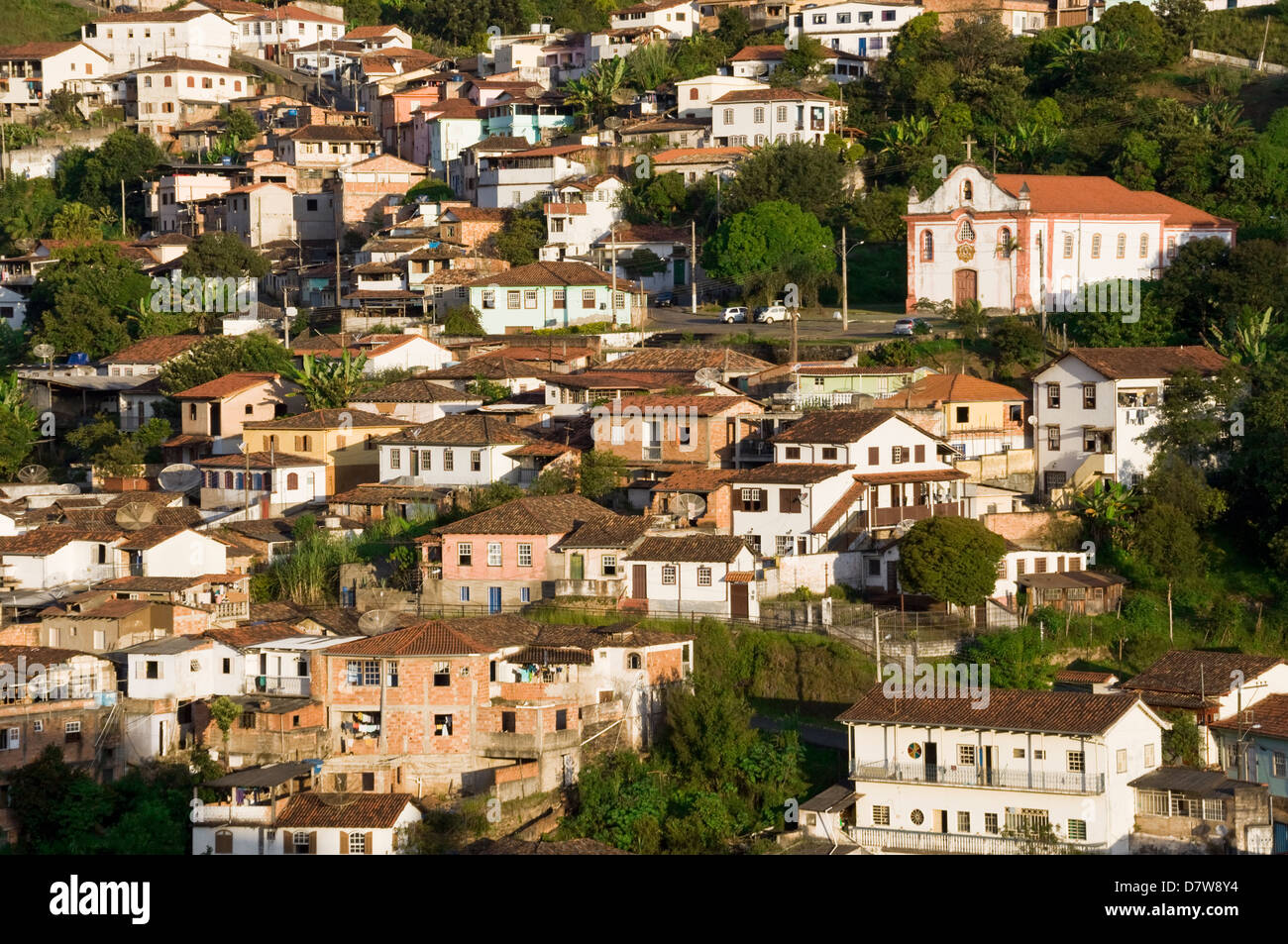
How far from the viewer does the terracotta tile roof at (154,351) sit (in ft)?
194

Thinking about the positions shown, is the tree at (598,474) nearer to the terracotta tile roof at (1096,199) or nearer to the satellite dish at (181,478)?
the satellite dish at (181,478)

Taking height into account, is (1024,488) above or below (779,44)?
below

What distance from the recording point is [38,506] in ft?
159

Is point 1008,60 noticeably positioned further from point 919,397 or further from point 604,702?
point 604,702

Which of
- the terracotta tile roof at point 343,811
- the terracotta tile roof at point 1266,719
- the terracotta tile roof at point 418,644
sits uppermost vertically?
the terracotta tile roof at point 418,644

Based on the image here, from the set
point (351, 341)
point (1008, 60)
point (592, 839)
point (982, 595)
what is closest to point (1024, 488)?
point (982, 595)

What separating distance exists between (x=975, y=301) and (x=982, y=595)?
59.8ft

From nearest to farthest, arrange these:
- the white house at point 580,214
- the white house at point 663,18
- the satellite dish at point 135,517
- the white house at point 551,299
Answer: the satellite dish at point 135,517, the white house at point 551,299, the white house at point 580,214, the white house at point 663,18

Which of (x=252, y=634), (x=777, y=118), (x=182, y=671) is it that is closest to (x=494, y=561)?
(x=252, y=634)

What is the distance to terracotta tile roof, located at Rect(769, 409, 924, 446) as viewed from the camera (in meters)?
41.2

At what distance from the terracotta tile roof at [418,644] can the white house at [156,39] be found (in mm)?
61699

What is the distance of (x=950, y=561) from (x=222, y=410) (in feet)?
76.3

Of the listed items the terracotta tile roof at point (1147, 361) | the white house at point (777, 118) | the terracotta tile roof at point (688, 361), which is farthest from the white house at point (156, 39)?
the terracotta tile roof at point (1147, 361)

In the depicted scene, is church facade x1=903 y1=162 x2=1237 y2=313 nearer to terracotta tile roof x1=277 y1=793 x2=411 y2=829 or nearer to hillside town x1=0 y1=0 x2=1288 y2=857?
hillside town x1=0 y1=0 x2=1288 y2=857
